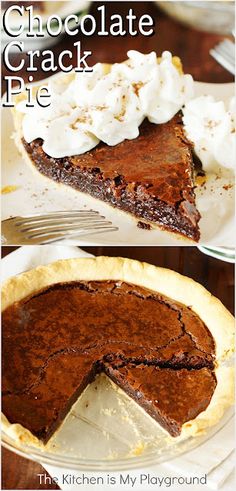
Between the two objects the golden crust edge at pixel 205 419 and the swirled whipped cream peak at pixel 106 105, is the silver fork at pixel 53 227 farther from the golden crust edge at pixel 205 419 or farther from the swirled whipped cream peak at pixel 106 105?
the golden crust edge at pixel 205 419

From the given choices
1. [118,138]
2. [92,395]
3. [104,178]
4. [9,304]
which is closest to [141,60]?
[118,138]

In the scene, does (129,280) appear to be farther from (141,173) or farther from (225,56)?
(225,56)

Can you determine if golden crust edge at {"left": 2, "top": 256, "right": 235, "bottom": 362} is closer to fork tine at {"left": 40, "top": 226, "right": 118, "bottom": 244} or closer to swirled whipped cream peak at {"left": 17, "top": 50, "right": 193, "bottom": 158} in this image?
fork tine at {"left": 40, "top": 226, "right": 118, "bottom": 244}

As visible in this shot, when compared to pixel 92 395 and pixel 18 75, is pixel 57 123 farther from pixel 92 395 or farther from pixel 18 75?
pixel 92 395

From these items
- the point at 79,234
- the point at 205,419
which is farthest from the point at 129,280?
the point at 205,419

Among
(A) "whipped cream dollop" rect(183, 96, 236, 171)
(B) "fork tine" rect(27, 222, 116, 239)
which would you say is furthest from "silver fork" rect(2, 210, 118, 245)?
(A) "whipped cream dollop" rect(183, 96, 236, 171)

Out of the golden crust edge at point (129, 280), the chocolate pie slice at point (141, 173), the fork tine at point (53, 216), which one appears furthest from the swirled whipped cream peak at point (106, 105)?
the golden crust edge at point (129, 280)
